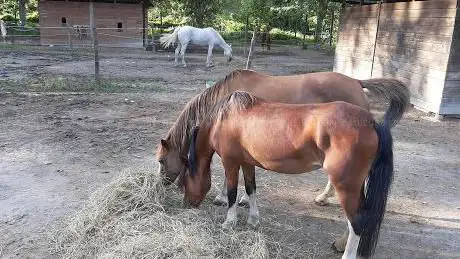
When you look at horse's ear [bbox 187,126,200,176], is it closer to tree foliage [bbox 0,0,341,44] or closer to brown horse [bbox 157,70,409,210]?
brown horse [bbox 157,70,409,210]

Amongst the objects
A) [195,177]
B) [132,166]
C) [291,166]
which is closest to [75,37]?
[132,166]

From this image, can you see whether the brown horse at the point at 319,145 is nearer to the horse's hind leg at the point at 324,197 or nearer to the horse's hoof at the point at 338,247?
the horse's hoof at the point at 338,247

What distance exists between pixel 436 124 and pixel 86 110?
616 cm

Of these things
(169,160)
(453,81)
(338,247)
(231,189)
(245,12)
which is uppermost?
(245,12)

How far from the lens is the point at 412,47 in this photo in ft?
27.3

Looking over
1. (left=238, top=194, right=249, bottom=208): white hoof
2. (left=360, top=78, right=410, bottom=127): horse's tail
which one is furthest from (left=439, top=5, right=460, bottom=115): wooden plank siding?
(left=238, top=194, right=249, bottom=208): white hoof

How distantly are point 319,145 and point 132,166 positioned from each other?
2620 mm

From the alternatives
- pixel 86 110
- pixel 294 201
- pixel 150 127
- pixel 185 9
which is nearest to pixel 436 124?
pixel 294 201

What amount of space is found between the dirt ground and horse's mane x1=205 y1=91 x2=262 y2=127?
981 mm

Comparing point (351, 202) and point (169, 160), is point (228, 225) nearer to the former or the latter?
point (169, 160)

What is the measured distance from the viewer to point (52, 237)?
3104 millimetres

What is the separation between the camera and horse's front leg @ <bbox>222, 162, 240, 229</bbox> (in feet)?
10.4

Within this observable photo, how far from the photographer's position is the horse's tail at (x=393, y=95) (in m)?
3.77

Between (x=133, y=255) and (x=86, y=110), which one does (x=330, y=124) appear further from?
(x=86, y=110)
